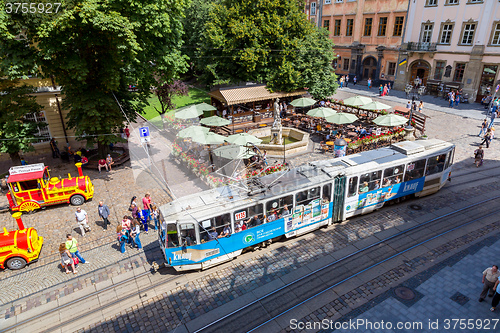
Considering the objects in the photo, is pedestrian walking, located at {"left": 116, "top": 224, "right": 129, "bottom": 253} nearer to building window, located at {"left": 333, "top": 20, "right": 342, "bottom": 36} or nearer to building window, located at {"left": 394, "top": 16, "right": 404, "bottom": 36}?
building window, located at {"left": 394, "top": 16, "right": 404, "bottom": 36}

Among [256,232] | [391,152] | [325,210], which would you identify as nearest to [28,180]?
[256,232]

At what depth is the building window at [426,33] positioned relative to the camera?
4062cm

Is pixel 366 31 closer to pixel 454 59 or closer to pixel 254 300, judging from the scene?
pixel 454 59

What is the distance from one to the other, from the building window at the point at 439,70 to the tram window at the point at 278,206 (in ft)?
123

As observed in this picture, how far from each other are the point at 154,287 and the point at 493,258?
13784mm

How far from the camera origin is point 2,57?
1720 centimetres

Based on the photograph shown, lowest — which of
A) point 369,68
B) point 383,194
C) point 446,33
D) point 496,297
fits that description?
point 496,297

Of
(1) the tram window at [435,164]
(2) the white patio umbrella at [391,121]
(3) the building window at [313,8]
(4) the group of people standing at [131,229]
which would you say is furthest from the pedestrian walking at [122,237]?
(3) the building window at [313,8]

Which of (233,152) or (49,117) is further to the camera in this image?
(49,117)

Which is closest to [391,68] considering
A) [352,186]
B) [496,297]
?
[352,186]

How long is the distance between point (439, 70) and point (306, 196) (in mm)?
37039

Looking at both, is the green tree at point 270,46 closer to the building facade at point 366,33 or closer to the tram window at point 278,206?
the building facade at point 366,33

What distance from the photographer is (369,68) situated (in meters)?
49.4

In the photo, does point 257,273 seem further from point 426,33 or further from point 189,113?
point 426,33
